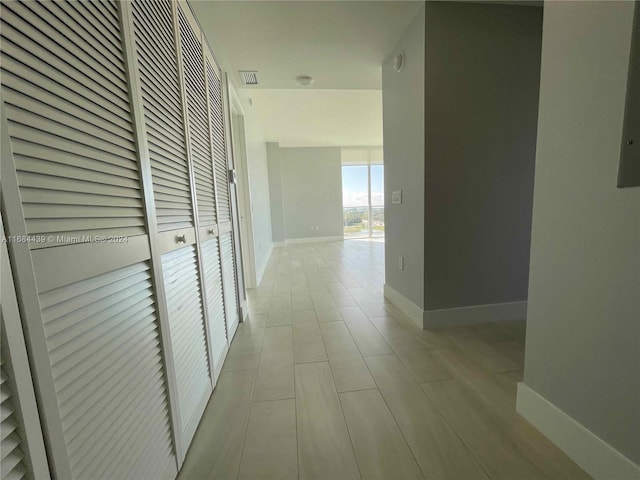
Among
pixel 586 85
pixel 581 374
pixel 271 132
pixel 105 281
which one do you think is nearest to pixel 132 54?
pixel 105 281

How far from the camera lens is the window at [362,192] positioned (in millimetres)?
7504

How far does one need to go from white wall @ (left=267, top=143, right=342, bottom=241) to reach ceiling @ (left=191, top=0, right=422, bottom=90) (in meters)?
4.45

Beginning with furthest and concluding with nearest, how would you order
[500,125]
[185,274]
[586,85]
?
[500,125] < [185,274] < [586,85]

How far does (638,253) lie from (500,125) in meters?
1.53

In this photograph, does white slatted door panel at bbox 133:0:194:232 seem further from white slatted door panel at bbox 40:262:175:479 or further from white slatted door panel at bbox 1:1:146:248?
Result: white slatted door panel at bbox 40:262:175:479

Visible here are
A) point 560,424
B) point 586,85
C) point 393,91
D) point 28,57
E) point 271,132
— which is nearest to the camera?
point 28,57

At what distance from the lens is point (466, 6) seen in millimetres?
1823

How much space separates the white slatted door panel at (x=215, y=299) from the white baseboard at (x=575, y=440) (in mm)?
1573

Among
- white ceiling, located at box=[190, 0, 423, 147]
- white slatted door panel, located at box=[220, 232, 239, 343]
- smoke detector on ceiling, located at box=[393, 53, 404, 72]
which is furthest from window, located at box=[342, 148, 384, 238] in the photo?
white slatted door panel, located at box=[220, 232, 239, 343]

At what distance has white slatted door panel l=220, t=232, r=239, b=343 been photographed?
1.88m

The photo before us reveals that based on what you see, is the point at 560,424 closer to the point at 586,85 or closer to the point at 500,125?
the point at 586,85

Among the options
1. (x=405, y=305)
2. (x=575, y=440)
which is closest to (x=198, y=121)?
(x=405, y=305)

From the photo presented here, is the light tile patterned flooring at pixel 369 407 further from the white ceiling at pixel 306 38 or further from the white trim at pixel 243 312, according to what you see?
the white ceiling at pixel 306 38

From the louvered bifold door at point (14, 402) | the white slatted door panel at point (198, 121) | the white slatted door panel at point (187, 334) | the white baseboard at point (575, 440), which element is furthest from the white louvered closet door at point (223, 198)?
the white baseboard at point (575, 440)
